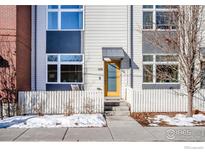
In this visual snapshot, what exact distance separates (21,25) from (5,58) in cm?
217

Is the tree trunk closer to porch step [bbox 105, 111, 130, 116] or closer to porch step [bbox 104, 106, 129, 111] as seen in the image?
porch step [bbox 105, 111, 130, 116]

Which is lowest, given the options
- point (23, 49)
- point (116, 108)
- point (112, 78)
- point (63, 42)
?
point (116, 108)

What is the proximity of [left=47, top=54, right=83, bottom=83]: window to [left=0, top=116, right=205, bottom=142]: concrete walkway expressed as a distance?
626cm

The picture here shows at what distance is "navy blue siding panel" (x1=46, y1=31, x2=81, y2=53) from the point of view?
1553 cm

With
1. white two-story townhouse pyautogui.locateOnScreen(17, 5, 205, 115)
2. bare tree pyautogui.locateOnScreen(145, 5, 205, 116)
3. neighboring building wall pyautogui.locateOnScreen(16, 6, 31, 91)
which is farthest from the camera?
white two-story townhouse pyautogui.locateOnScreen(17, 5, 205, 115)

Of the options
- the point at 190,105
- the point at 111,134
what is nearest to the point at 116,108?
the point at 190,105

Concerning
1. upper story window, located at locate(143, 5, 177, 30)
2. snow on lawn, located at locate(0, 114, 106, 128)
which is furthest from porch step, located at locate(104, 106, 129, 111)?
upper story window, located at locate(143, 5, 177, 30)

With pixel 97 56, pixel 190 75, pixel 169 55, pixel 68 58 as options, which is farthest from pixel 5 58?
pixel 190 75

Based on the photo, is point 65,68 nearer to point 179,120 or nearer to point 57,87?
point 57,87

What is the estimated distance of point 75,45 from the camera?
613 inches

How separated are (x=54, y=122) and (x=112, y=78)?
6376 millimetres

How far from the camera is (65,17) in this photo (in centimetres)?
1569
